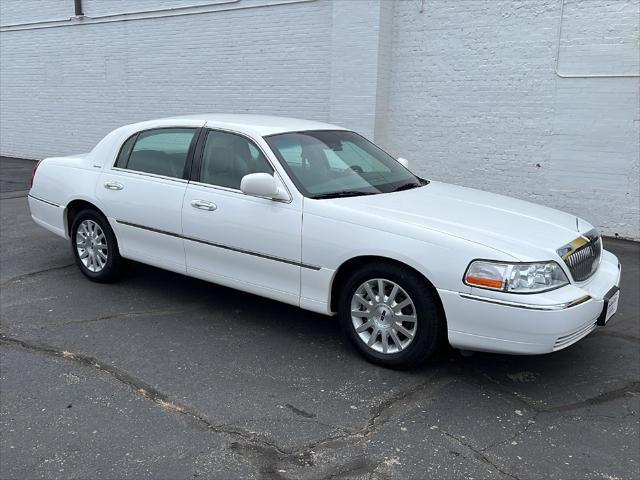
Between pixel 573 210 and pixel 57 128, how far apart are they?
12297 mm

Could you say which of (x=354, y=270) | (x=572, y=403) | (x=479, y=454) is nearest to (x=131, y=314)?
(x=354, y=270)

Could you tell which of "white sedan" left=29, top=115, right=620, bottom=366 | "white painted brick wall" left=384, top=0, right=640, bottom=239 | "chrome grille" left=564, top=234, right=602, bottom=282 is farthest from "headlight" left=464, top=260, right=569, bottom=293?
"white painted brick wall" left=384, top=0, right=640, bottom=239

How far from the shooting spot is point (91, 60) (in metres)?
14.2

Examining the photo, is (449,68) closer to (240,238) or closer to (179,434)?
(240,238)

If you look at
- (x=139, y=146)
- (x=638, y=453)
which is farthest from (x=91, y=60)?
(x=638, y=453)

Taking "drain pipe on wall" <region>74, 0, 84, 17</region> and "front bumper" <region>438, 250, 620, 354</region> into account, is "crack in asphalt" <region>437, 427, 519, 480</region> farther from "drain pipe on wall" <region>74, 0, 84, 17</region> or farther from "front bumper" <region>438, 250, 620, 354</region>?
"drain pipe on wall" <region>74, 0, 84, 17</region>

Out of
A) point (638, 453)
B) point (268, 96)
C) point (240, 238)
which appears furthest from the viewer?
point (268, 96)

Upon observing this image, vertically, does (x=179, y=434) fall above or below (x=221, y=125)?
below

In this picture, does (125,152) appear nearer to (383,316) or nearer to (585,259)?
(383,316)

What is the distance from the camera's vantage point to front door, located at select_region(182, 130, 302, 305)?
4.41m

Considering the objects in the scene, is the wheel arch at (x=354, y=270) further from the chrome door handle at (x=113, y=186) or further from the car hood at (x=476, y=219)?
the chrome door handle at (x=113, y=186)

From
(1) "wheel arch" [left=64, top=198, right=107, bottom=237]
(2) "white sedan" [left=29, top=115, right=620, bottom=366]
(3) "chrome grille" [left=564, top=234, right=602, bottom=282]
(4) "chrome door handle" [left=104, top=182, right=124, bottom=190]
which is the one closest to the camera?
(2) "white sedan" [left=29, top=115, right=620, bottom=366]

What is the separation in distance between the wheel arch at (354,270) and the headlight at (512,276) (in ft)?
0.92

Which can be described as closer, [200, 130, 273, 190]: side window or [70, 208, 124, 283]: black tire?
[200, 130, 273, 190]: side window
